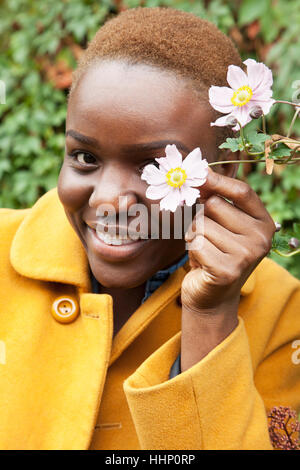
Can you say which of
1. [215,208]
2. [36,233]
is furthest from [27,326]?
[215,208]

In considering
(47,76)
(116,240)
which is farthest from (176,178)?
(47,76)

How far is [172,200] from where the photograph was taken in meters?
1.07

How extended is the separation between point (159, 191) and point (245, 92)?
0.23m

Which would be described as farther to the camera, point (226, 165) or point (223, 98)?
point (226, 165)

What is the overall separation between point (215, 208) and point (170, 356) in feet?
1.26

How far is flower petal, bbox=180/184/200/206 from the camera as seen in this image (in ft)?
3.43

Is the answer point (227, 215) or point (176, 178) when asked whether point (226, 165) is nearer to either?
point (227, 215)

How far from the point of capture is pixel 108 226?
1.32m

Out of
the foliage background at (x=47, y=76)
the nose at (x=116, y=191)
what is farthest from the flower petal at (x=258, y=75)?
the foliage background at (x=47, y=76)

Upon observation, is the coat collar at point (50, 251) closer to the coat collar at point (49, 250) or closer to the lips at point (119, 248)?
the coat collar at point (49, 250)

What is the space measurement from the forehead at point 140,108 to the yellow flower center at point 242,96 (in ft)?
0.69
